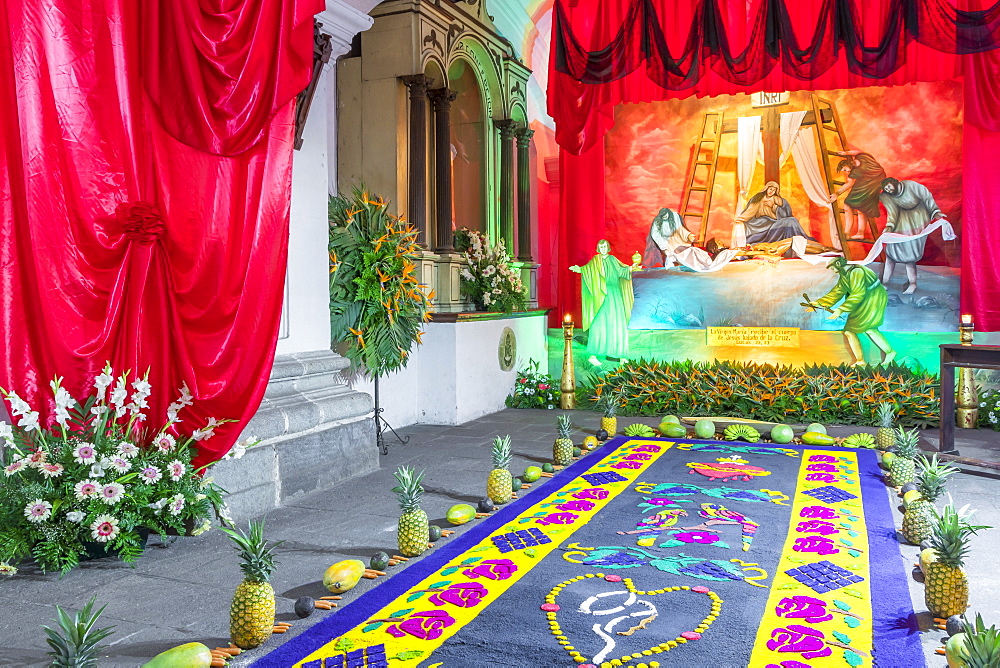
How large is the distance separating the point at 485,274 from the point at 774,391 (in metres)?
3.75

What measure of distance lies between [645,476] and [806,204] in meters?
6.19

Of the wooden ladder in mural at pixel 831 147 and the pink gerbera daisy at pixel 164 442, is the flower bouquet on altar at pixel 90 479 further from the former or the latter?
the wooden ladder in mural at pixel 831 147

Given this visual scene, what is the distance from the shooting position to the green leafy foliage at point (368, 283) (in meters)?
6.99

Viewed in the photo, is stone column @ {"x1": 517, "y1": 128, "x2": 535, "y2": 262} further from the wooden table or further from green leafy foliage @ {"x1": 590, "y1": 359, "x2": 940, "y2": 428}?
the wooden table

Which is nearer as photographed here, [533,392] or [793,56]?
[793,56]

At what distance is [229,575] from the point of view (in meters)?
3.90

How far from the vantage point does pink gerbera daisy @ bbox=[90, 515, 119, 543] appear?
386 centimetres

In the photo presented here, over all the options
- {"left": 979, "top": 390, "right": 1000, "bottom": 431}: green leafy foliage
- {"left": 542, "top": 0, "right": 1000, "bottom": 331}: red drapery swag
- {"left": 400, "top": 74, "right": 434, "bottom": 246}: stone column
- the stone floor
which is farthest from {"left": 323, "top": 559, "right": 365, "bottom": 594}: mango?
{"left": 979, "top": 390, "right": 1000, "bottom": 431}: green leafy foliage

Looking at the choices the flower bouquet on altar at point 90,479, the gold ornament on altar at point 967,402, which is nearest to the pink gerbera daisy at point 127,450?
the flower bouquet on altar at point 90,479

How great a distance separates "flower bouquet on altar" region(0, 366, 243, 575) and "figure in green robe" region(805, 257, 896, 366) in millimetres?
8622

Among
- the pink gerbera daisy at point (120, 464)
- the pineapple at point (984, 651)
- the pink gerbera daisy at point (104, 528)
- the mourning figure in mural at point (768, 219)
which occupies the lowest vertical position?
the pink gerbera daisy at point (104, 528)

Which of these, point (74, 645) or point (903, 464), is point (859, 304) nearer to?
point (903, 464)

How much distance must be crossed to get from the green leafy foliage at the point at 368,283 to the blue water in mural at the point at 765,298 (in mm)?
4994

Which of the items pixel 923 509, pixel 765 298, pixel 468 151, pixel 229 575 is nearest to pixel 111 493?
pixel 229 575
